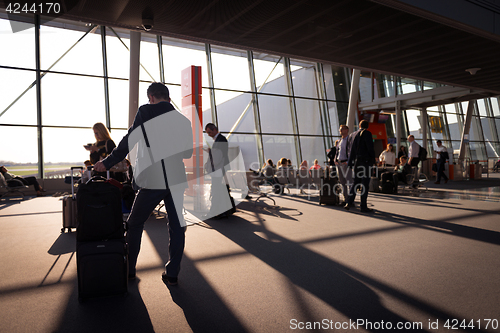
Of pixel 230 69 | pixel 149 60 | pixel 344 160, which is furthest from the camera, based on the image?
pixel 230 69

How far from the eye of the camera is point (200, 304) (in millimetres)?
2266

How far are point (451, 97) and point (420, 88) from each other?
5.68ft

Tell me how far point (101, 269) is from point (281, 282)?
1.39 meters

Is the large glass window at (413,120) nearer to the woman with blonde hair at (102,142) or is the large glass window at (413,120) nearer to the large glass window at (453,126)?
the large glass window at (453,126)

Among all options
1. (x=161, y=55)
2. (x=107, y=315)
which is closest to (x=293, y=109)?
(x=161, y=55)

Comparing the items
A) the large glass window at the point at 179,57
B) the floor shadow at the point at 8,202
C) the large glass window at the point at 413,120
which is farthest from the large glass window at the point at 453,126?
the floor shadow at the point at 8,202

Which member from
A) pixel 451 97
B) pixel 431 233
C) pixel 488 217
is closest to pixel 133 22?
pixel 431 233

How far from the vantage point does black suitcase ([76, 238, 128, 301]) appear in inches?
89.7

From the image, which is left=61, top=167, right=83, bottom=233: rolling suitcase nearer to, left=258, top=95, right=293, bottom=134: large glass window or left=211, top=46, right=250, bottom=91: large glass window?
left=211, top=46, right=250, bottom=91: large glass window

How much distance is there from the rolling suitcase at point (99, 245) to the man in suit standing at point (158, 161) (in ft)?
0.56

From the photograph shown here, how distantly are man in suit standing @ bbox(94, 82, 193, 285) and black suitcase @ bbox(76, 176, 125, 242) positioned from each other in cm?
14

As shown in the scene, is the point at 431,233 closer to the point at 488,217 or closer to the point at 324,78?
the point at 488,217

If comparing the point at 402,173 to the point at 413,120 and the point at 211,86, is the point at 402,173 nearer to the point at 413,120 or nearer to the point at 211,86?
the point at 211,86

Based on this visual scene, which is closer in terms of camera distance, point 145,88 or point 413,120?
point 145,88
